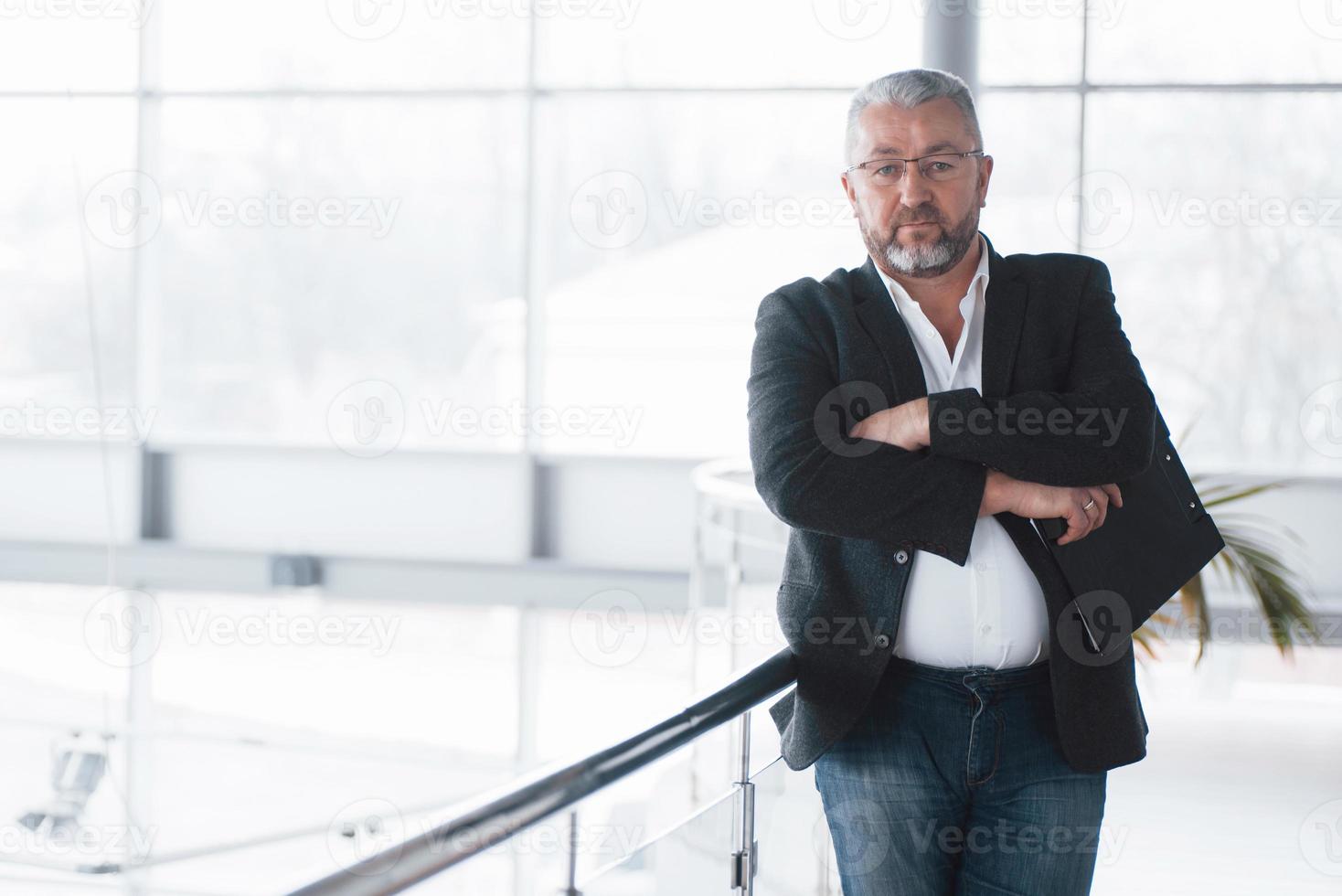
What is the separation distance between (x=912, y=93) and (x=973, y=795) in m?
0.88

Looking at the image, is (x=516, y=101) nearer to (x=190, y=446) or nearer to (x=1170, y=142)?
(x=190, y=446)

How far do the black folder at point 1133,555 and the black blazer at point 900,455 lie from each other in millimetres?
24

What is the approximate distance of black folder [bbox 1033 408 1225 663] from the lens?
4.91ft

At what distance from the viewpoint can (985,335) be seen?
5.28ft

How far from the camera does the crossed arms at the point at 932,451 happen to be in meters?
1.48

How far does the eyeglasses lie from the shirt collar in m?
0.12

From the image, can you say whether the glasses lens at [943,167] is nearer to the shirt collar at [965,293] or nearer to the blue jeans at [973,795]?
the shirt collar at [965,293]
